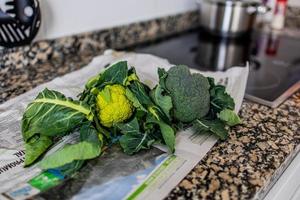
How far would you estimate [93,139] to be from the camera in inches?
19.2

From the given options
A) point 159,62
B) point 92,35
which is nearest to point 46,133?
point 159,62

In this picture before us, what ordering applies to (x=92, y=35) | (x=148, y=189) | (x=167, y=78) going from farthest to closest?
(x=92, y=35), (x=167, y=78), (x=148, y=189)

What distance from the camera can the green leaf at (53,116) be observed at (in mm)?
492

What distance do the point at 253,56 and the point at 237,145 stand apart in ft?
1.93

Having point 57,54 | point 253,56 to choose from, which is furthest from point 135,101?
point 253,56

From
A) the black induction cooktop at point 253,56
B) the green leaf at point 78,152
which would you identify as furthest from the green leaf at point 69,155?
the black induction cooktop at point 253,56

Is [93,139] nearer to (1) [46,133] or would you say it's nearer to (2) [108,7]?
(1) [46,133]

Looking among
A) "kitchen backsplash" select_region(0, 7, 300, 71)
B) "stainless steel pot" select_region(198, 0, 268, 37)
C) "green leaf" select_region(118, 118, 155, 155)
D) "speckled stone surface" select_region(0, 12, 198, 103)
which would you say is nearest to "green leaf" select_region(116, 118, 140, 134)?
"green leaf" select_region(118, 118, 155, 155)

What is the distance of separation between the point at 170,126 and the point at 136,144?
0.20ft

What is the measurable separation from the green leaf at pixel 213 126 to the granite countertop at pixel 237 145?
0.07 ft

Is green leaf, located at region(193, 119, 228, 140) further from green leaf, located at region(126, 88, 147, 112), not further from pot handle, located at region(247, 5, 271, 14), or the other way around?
pot handle, located at region(247, 5, 271, 14)

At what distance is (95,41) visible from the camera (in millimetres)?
991

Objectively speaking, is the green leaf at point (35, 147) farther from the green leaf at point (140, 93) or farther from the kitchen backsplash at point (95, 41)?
the kitchen backsplash at point (95, 41)

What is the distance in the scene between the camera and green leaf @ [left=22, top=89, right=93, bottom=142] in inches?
19.4
